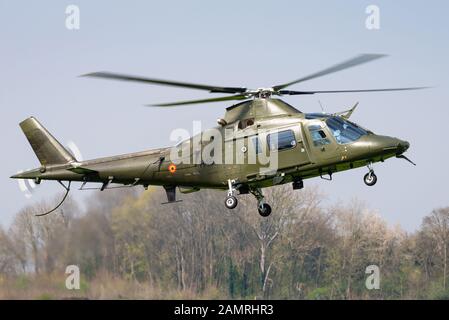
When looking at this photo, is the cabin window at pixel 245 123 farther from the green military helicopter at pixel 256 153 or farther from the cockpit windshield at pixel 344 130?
the cockpit windshield at pixel 344 130

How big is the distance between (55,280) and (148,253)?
11736mm

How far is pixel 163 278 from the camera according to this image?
164ft

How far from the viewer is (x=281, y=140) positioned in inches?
1192

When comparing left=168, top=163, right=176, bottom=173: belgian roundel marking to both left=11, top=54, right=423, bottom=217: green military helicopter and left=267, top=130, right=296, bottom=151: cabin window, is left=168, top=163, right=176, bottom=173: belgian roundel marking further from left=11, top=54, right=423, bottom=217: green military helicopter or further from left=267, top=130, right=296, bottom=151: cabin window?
left=267, top=130, right=296, bottom=151: cabin window

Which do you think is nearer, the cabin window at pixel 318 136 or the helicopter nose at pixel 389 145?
the helicopter nose at pixel 389 145

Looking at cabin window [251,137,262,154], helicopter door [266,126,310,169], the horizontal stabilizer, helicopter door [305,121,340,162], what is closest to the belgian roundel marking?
the horizontal stabilizer

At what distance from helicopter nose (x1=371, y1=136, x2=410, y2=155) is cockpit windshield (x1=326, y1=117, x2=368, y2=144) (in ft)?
1.84

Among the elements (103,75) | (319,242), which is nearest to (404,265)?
(319,242)

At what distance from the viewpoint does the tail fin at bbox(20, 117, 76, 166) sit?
111 feet

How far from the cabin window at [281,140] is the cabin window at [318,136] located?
58 cm

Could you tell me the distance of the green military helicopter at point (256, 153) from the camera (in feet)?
97.6

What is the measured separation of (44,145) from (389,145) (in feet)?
38.8

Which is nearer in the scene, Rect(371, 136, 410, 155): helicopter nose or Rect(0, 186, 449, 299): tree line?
Rect(371, 136, 410, 155): helicopter nose

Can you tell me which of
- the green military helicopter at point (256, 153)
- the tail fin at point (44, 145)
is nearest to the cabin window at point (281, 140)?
the green military helicopter at point (256, 153)
